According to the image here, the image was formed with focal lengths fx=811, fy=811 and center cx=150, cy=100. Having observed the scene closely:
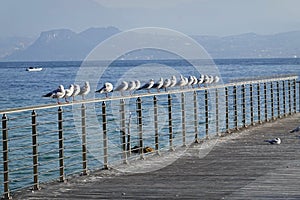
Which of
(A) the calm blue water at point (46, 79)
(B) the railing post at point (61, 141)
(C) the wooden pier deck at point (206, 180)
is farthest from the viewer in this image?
(A) the calm blue water at point (46, 79)

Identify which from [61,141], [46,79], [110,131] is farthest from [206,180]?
[46,79]

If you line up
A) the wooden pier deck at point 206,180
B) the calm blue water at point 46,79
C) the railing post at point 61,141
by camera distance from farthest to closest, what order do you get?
the calm blue water at point 46,79 < the railing post at point 61,141 < the wooden pier deck at point 206,180

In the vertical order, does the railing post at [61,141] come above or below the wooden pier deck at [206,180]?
above

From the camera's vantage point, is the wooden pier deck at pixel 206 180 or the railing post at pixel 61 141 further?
the railing post at pixel 61 141

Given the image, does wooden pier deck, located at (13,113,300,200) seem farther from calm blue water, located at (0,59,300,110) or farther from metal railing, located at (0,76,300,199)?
calm blue water, located at (0,59,300,110)

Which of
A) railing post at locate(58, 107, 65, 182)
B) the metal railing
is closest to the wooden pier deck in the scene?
railing post at locate(58, 107, 65, 182)

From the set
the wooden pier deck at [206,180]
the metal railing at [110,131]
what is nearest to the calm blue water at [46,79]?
the metal railing at [110,131]

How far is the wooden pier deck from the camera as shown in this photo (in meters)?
8.31

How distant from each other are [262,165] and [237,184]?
5.63 ft

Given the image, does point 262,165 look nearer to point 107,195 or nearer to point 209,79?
point 107,195

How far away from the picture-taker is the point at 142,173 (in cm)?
998

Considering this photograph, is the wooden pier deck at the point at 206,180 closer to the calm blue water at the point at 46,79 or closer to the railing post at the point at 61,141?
the railing post at the point at 61,141

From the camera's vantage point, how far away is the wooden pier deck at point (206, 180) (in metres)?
8.31

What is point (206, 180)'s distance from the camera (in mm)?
9242
